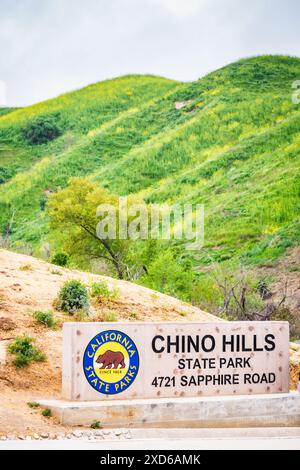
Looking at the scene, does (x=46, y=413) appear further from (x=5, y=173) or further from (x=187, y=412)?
(x=5, y=173)

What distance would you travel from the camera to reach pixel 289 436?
13.8 m

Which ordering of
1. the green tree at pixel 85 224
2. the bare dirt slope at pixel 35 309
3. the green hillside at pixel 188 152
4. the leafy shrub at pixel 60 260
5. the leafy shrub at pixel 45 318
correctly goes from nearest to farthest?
the bare dirt slope at pixel 35 309 < the leafy shrub at pixel 45 318 < the leafy shrub at pixel 60 260 < the green tree at pixel 85 224 < the green hillside at pixel 188 152

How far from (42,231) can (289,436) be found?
49.7m

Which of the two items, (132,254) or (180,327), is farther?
(132,254)

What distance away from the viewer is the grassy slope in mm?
52094

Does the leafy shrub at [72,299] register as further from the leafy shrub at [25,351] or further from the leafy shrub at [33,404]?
the leafy shrub at [33,404]

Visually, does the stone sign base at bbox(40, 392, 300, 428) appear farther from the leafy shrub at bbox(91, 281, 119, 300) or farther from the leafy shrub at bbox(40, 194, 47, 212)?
the leafy shrub at bbox(40, 194, 47, 212)

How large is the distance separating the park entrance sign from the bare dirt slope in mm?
1178

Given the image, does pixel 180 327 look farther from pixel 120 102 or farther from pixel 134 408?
pixel 120 102

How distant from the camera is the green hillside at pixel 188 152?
51.9 metres

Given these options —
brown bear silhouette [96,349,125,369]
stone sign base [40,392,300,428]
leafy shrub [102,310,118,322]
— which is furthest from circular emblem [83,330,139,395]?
leafy shrub [102,310,118,322]

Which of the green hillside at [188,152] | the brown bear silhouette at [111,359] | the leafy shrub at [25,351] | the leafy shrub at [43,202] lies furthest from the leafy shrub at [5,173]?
the brown bear silhouette at [111,359]

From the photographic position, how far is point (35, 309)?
1872 cm
